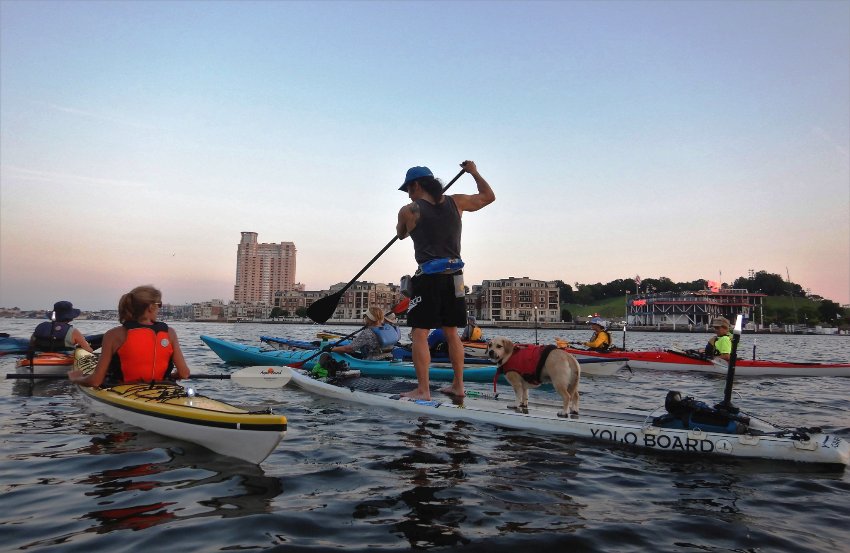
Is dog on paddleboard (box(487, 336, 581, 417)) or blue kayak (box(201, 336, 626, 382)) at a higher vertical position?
dog on paddleboard (box(487, 336, 581, 417))

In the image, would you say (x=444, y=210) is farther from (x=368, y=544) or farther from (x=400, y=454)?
(x=368, y=544)

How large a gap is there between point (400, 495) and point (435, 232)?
3.59 m

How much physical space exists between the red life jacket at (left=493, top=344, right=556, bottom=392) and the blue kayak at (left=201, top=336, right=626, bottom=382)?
4.68 meters

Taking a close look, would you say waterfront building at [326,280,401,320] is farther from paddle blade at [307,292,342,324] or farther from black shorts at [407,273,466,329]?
black shorts at [407,273,466,329]

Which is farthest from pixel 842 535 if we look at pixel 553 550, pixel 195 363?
pixel 195 363

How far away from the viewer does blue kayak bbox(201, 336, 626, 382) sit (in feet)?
37.5

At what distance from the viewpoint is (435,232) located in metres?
6.62

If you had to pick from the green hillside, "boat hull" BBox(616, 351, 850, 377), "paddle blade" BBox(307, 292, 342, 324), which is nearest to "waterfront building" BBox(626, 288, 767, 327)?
the green hillside

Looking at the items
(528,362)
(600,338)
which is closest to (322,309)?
(528,362)

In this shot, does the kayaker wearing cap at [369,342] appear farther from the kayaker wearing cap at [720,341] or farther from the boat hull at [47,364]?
the kayaker wearing cap at [720,341]

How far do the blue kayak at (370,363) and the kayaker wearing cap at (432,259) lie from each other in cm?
456

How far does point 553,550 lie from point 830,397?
1117cm

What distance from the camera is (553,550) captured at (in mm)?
2945

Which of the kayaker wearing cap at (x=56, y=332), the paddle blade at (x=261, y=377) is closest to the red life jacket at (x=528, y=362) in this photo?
the paddle blade at (x=261, y=377)
